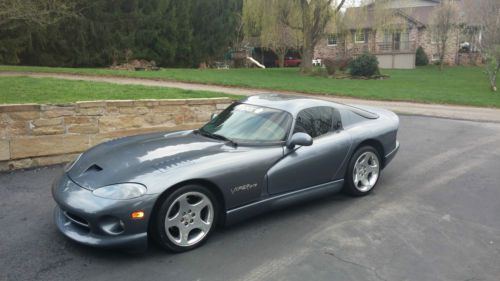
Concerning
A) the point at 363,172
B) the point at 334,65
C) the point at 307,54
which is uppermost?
the point at 307,54

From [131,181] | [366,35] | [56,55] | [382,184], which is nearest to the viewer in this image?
[131,181]

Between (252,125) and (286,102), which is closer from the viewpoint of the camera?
(252,125)

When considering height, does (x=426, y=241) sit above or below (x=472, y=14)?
below

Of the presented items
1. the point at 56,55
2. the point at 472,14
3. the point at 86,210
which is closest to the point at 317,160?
the point at 86,210

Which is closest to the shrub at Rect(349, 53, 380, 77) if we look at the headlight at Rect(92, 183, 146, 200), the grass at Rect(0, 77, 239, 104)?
the grass at Rect(0, 77, 239, 104)

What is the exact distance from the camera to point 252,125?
16.0 feet

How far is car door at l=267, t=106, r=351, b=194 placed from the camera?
4543mm

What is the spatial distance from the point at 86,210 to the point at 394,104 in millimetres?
12824

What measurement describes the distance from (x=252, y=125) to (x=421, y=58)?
133 ft

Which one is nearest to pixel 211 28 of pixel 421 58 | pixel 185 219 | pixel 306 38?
pixel 306 38

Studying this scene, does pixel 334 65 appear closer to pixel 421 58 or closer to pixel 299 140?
pixel 421 58

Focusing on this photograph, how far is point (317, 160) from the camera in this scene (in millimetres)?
4836

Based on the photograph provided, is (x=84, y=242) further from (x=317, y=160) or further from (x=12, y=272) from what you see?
(x=317, y=160)

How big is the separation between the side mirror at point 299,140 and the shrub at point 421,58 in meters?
40.6
